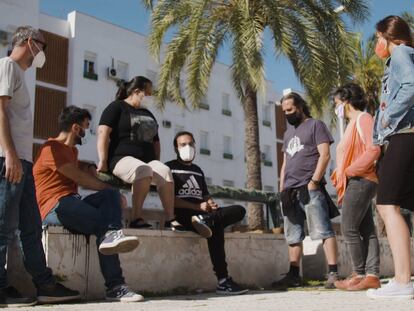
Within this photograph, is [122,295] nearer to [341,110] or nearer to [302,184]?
[302,184]

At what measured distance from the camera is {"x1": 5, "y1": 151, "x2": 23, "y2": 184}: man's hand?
4066 mm

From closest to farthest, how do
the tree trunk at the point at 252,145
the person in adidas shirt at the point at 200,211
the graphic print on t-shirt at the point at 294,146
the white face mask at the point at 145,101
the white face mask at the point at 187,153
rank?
the person in adidas shirt at the point at 200,211
the white face mask at the point at 145,101
the white face mask at the point at 187,153
the graphic print on t-shirt at the point at 294,146
the tree trunk at the point at 252,145

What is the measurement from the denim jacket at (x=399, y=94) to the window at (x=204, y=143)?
3284 cm

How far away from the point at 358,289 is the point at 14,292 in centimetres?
285

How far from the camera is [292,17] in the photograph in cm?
1387

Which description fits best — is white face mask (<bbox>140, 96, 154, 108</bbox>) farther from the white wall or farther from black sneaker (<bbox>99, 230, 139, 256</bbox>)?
the white wall

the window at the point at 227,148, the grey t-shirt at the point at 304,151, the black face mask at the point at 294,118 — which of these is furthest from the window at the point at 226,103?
the grey t-shirt at the point at 304,151

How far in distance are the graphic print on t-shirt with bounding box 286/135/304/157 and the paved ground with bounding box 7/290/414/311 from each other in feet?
5.78

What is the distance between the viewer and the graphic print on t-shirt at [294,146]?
6.18 meters

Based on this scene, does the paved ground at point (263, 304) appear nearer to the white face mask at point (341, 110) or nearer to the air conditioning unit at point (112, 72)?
the white face mask at point (341, 110)

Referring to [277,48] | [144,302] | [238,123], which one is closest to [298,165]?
[144,302]

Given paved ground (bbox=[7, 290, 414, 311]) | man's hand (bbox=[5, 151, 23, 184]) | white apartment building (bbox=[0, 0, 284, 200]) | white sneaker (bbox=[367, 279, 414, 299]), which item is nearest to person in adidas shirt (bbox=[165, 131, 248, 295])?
paved ground (bbox=[7, 290, 414, 311])

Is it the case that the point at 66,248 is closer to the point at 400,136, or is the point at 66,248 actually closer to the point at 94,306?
the point at 94,306

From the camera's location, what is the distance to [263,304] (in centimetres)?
415
